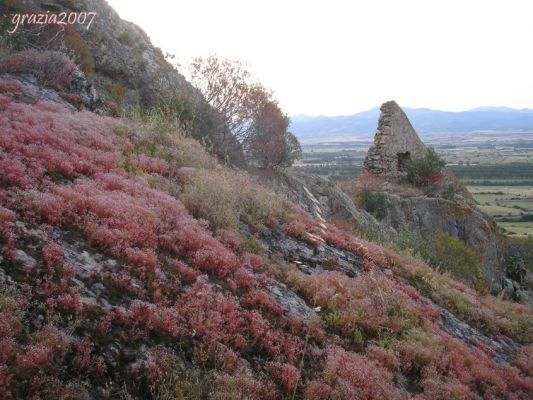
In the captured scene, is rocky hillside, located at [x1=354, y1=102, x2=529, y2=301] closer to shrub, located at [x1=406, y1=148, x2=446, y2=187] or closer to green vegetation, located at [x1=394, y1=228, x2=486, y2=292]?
shrub, located at [x1=406, y1=148, x2=446, y2=187]

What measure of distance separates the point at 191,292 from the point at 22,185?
2.99 metres

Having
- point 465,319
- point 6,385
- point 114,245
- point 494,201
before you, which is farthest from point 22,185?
point 494,201

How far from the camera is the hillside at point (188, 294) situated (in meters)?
4.42

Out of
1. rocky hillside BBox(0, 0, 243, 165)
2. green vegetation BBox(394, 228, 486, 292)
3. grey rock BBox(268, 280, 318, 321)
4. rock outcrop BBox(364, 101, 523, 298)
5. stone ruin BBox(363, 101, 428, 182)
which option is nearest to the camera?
grey rock BBox(268, 280, 318, 321)

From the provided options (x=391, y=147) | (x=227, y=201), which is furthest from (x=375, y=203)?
(x=227, y=201)

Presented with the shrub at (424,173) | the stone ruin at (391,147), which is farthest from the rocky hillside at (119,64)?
the shrub at (424,173)

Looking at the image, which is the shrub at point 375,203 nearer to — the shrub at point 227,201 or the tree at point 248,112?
the tree at point 248,112

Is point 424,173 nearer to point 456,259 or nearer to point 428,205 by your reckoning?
point 428,205

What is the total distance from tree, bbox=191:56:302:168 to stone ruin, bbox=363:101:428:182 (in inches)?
365

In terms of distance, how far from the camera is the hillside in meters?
4.42

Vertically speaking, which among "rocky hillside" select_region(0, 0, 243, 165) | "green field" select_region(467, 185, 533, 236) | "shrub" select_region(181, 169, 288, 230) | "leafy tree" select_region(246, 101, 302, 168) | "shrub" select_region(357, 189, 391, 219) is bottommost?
"green field" select_region(467, 185, 533, 236)

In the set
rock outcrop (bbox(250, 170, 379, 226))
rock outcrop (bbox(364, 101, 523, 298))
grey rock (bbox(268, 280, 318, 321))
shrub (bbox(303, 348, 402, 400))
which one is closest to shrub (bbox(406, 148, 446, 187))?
rock outcrop (bbox(364, 101, 523, 298))

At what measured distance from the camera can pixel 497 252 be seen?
25.8 metres

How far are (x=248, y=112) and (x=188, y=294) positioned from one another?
1549 centimetres
